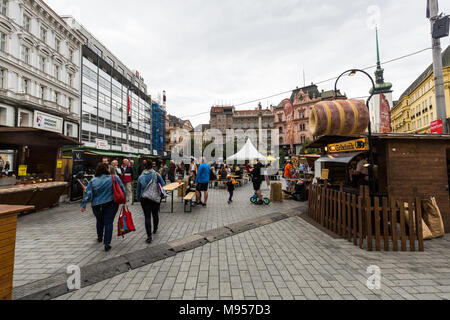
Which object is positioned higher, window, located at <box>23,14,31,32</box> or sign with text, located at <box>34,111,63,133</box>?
window, located at <box>23,14,31,32</box>

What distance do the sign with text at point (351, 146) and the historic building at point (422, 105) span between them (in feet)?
149

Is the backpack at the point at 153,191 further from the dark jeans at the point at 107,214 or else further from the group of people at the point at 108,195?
the dark jeans at the point at 107,214

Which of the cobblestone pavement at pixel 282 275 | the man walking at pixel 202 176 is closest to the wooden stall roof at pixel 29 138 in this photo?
the man walking at pixel 202 176

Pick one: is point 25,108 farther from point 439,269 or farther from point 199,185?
point 439,269

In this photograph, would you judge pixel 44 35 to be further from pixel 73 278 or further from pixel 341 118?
pixel 341 118

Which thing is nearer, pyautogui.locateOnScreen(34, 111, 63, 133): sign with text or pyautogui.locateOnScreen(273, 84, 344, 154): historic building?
pyautogui.locateOnScreen(34, 111, 63, 133): sign with text

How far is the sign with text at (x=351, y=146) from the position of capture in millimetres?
4973

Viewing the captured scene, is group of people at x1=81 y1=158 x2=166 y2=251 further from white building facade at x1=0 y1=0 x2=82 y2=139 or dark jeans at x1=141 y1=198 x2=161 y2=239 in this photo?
white building facade at x1=0 y1=0 x2=82 y2=139

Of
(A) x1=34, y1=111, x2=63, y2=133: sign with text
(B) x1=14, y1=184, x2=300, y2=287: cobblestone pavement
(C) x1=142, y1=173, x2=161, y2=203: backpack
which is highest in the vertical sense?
(A) x1=34, y1=111, x2=63, y2=133: sign with text

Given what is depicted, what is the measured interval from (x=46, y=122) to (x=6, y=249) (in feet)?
49.0

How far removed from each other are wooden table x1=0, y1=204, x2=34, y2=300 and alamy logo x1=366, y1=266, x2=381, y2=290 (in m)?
4.62

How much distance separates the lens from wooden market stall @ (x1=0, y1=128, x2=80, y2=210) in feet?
21.9

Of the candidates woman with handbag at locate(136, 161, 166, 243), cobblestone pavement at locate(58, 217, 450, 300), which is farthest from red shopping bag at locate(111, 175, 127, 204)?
cobblestone pavement at locate(58, 217, 450, 300)

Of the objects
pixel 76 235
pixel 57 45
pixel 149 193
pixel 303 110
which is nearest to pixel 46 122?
pixel 76 235
